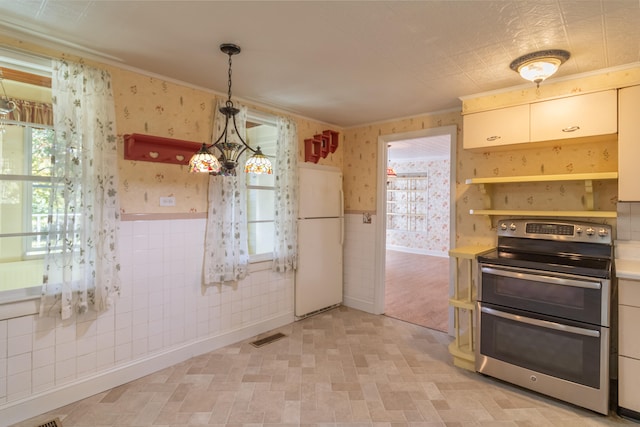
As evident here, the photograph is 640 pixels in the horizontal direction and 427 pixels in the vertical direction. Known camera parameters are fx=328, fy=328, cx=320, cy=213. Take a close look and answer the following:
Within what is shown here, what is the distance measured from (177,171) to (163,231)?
513 mm

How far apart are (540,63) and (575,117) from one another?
569 millimetres

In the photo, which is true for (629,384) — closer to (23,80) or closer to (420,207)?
(23,80)

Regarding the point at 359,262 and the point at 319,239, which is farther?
the point at 359,262

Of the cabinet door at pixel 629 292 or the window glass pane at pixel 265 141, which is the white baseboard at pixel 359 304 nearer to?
the window glass pane at pixel 265 141

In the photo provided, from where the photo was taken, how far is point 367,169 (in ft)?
13.6

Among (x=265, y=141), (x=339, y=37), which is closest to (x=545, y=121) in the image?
(x=339, y=37)

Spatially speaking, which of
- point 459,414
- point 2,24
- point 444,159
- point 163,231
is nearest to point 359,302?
point 459,414

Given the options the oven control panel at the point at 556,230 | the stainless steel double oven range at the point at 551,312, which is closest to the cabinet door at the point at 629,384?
the stainless steel double oven range at the point at 551,312

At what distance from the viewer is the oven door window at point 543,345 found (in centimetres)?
210

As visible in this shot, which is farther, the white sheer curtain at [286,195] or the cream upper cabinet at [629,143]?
the white sheer curtain at [286,195]

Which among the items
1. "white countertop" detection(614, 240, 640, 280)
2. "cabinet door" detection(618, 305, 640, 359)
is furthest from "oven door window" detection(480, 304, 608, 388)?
"white countertop" detection(614, 240, 640, 280)

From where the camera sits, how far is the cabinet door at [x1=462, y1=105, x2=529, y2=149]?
2.65m

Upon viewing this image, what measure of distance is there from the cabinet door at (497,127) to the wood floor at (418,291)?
79.4 inches

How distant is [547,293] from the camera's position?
89.4 inches
